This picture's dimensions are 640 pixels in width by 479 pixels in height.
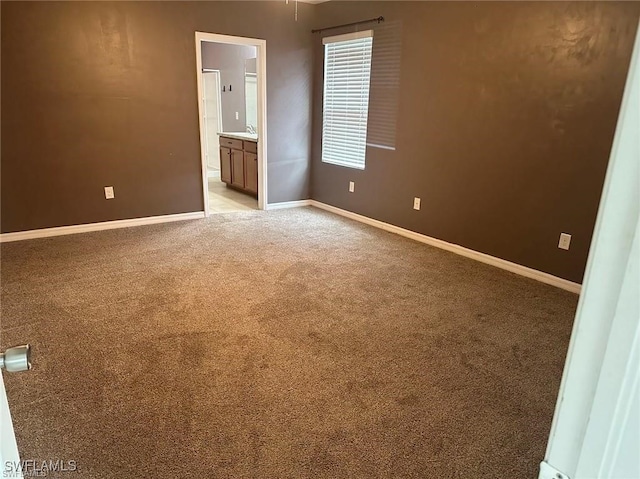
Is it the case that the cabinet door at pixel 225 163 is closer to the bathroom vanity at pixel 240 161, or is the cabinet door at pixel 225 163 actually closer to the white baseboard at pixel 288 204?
the bathroom vanity at pixel 240 161

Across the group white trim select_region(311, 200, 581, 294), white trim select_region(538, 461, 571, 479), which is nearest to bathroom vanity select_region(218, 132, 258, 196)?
white trim select_region(311, 200, 581, 294)

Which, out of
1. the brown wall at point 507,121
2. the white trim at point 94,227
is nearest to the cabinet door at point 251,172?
the white trim at point 94,227

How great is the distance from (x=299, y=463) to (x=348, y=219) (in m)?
3.83

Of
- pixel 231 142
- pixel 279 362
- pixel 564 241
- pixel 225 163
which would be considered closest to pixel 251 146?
pixel 231 142

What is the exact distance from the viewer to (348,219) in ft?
17.4

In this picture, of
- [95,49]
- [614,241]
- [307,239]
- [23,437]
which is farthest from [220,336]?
[95,49]

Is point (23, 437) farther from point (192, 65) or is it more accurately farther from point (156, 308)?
point (192, 65)

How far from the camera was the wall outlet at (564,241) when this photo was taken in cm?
333

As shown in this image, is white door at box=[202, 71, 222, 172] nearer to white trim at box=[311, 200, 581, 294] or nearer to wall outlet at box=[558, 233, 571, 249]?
white trim at box=[311, 200, 581, 294]

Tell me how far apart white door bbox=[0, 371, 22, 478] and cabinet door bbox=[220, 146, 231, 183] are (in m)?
6.17

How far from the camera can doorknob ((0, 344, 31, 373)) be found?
729 millimetres

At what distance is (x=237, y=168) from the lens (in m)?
6.47

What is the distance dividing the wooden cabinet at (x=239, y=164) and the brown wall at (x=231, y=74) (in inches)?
65.0

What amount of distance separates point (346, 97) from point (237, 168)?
2.18m
